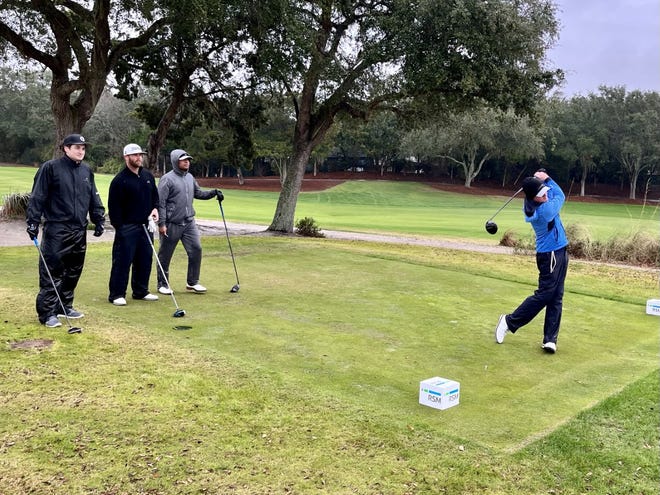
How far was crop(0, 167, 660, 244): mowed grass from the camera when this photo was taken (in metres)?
33.7

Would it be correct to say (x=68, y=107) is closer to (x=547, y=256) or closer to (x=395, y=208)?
(x=547, y=256)

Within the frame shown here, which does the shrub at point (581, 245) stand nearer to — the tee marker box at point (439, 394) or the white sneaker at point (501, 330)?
the white sneaker at point (501, 330)

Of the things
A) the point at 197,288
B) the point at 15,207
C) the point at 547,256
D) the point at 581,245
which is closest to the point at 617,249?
the point at 581,245

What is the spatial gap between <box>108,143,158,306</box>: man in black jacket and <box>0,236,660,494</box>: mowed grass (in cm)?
42

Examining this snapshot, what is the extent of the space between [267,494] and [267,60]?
15.8 metres

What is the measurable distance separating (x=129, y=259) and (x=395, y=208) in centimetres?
4519

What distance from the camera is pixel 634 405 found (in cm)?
549

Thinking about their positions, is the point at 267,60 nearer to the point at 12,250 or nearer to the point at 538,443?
the point at 12,250

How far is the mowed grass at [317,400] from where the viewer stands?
4020 mm

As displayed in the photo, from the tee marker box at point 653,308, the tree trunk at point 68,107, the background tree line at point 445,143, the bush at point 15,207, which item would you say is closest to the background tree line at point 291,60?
the tree trunk at point 68,107

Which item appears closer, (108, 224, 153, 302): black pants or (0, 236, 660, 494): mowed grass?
(0, 236, 660, 494): mowed grass

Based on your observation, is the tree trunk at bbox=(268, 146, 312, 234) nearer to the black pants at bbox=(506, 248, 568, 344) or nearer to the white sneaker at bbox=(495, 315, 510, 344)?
the white sneaker at bbox=(495, 315, 510, 344)

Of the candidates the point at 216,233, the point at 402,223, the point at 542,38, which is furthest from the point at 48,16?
the point at 402,223

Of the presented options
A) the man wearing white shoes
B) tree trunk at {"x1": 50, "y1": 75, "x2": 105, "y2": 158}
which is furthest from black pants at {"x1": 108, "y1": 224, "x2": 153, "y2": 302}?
tree trunk at {"x1": 50, "y1": 75, "x2": 105, "y2": 158}
